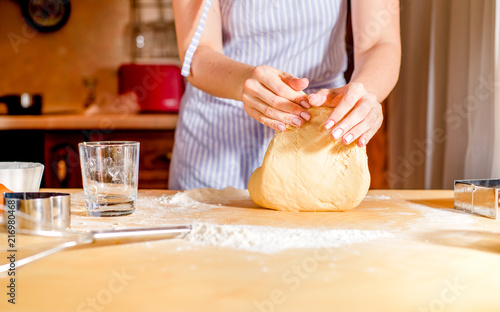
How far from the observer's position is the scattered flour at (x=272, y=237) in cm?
59

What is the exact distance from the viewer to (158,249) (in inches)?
22.9

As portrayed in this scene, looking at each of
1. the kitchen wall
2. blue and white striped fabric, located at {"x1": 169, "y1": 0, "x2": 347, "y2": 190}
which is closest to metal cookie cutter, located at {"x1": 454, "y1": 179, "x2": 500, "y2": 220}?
blue and white striped fabric, located at {"x1": 169, "y1": 0, "x2": 347, "y2": 190}

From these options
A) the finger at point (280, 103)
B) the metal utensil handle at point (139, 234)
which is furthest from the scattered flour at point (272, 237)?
the finger at point (280, 103)

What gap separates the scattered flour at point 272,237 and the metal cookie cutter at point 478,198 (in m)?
0.21

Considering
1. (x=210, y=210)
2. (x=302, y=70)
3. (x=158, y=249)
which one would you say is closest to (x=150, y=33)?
(x=302, y=70)

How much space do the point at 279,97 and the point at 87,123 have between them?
1.65m

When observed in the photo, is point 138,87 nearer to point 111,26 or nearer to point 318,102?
point 111,26

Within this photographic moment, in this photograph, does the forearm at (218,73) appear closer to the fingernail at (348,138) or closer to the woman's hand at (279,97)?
the woman's hand at (279,97)

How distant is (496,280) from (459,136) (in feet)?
3.63

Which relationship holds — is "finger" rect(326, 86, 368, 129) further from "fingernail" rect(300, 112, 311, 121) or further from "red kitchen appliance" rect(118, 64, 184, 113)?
"red kitchen appliance" rect(118, 64, 184, 113)

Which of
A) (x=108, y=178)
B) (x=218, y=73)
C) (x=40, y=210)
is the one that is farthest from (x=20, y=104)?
(x=40, y=210)

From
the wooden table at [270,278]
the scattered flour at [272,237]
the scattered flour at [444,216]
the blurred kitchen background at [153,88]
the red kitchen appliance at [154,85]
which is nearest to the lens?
the wooden table at [270,278]

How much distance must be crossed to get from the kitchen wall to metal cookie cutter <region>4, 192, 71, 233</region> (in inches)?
94.3

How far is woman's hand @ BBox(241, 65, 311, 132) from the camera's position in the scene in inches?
32.4
